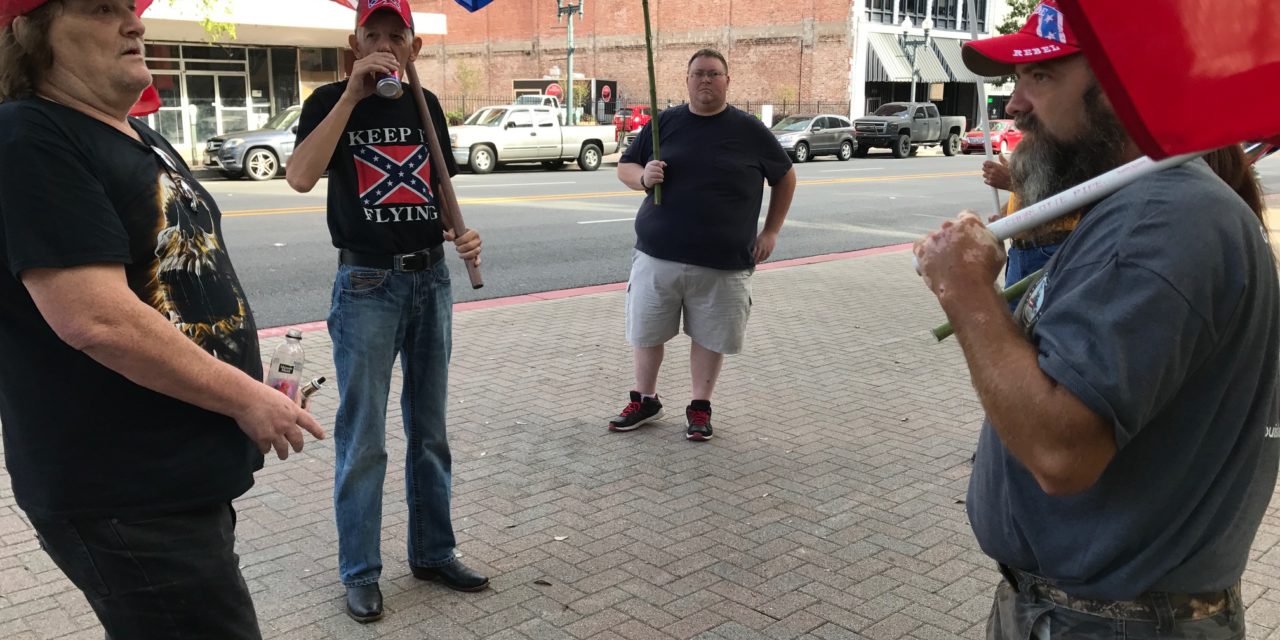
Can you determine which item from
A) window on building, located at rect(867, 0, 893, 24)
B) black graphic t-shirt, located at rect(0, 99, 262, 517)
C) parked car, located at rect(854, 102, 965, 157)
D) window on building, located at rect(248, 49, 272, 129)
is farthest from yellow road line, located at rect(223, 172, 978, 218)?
window on building, located at rect(867, 0, 893, 24)

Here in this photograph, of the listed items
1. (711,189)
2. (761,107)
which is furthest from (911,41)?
(711,189)

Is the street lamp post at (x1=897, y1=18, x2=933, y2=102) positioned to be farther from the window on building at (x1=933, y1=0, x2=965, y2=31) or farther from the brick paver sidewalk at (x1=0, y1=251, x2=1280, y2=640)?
the brick paver sidewalk at (x1=0, y1=251, x2=1280, y2=640)

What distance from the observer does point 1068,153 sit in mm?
1800

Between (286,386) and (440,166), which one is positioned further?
(440,166)

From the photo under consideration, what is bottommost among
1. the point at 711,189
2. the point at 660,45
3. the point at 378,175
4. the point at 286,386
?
the point at 286,386

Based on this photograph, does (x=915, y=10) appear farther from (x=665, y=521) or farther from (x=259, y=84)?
(x=665, y=521)

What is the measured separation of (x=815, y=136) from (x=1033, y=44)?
32283 millimetres

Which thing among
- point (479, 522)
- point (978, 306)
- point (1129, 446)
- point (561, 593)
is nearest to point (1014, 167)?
point (978, 306)

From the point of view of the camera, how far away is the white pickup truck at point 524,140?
83.0 ft

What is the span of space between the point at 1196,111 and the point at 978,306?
464mm


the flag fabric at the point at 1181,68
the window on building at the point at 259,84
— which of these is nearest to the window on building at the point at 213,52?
the window on building at the point at 259,84

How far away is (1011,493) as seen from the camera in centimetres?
187

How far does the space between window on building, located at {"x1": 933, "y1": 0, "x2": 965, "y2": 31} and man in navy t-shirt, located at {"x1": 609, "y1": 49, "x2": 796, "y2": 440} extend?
4552cm

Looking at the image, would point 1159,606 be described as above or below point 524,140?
below
